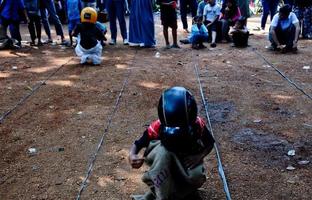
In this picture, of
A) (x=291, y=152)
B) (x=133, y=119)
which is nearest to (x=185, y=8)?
(x=133, y=119)

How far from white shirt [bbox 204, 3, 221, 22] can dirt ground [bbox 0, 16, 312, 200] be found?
1.61m

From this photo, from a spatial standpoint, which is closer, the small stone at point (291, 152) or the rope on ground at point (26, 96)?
the small stone at point (291, 152)

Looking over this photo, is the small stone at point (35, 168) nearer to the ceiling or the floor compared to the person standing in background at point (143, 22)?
nearer to the floor

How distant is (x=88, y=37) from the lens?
26.6ft

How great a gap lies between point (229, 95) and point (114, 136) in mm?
2073

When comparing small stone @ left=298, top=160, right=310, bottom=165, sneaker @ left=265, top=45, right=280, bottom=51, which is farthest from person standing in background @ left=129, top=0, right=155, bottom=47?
small stone @ left=298, top=160, right=310, bottom=165

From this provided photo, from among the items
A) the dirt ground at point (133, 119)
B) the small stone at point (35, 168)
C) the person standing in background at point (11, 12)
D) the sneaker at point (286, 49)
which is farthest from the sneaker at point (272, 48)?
the small stone at point (35, 168)

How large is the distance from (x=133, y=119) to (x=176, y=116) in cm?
256

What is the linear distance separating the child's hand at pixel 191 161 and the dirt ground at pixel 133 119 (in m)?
0.52

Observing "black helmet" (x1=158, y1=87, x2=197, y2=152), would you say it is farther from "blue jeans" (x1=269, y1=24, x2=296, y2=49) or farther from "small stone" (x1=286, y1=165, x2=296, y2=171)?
"blue jeans" (x1=269, y1=24, x2=296, y2=49)

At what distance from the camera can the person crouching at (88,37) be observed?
8062 millimetres

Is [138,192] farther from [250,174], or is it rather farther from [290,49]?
[290,49]

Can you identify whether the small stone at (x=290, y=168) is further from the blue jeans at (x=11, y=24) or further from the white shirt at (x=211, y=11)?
the blue jeans at (x=11, y=24)

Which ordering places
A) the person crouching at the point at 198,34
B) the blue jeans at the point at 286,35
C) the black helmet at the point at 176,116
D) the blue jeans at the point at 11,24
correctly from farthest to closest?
the blue jeans at the point at 11,24, the person crouching at the point at 198,34, the blue jeans at the point at 286,35, the black helmet at the point at 176,116
